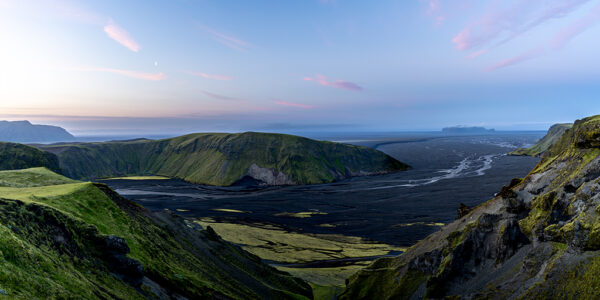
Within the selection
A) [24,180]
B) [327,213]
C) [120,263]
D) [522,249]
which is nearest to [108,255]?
[120,263]

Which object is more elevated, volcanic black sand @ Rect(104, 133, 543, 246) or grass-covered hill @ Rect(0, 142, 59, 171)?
grass-covered hill @ Rect(0, 142, 59, 171)

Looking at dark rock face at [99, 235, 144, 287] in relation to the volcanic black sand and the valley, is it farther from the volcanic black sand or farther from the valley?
the volcanic black sand

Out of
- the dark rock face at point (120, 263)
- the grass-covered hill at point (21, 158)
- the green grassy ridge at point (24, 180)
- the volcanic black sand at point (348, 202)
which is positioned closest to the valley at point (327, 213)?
the volcanic black sand at point (348, 202)

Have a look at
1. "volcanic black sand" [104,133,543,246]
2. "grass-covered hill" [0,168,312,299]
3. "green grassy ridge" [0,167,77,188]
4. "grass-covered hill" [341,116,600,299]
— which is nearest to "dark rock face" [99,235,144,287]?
"grass-covered hill" [0,168,312,299]

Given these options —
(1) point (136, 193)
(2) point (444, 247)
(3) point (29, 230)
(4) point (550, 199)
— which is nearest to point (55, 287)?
(3) point (29, 230)

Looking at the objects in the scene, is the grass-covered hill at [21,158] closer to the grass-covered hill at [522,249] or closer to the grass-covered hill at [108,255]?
the grass-covered hill at [108,255]
